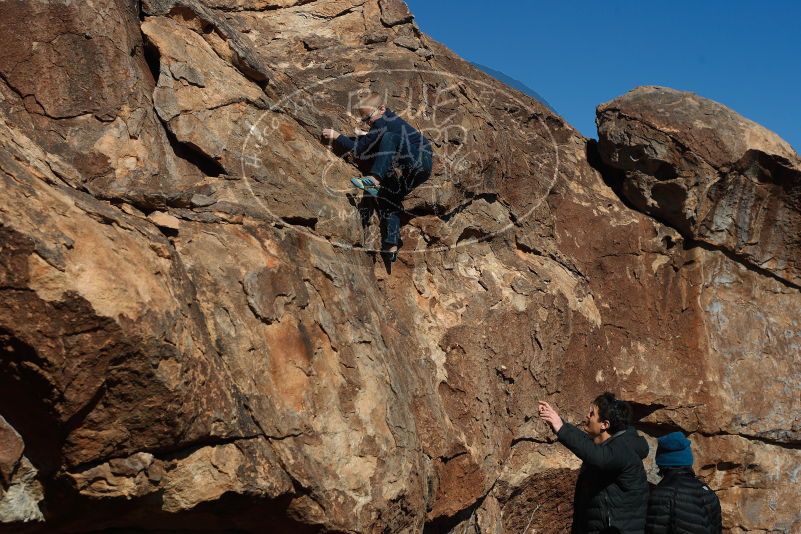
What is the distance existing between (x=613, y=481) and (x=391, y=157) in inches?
112

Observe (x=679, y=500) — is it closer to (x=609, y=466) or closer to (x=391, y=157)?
(x=609, y=466)

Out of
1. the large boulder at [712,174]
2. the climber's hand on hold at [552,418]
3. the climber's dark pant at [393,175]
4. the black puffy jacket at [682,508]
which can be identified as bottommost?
the black puffy jacket at [682,508]

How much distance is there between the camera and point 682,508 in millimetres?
4781

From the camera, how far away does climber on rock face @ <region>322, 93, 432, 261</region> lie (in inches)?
252

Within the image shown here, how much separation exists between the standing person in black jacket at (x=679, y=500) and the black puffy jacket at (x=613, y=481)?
0.08 metres

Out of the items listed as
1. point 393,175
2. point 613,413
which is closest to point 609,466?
point 613,413

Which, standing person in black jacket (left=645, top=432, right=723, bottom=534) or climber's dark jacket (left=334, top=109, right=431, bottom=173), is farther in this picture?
climber's dark jacket (left=334, top=109, right=431, bottom=173)

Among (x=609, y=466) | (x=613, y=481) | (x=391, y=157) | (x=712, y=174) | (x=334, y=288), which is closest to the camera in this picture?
(x=609, y=466)

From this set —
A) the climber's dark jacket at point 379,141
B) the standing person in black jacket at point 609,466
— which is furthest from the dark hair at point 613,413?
the climber's dark jacket at point 379,141

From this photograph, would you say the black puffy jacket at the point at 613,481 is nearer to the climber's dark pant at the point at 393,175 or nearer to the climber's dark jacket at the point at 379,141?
the climber's dark pant at the point at 393,175

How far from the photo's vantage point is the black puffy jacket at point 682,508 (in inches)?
187

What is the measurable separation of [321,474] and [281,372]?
61cm

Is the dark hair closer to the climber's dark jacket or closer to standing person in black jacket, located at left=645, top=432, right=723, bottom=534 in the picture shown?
standing person in black jacket, located at left=645, top=432, right=723, bottom=534

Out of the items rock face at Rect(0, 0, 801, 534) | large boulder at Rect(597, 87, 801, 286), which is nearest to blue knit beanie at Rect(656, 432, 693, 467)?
rock face at Rect(0, 0, 801, 534)
